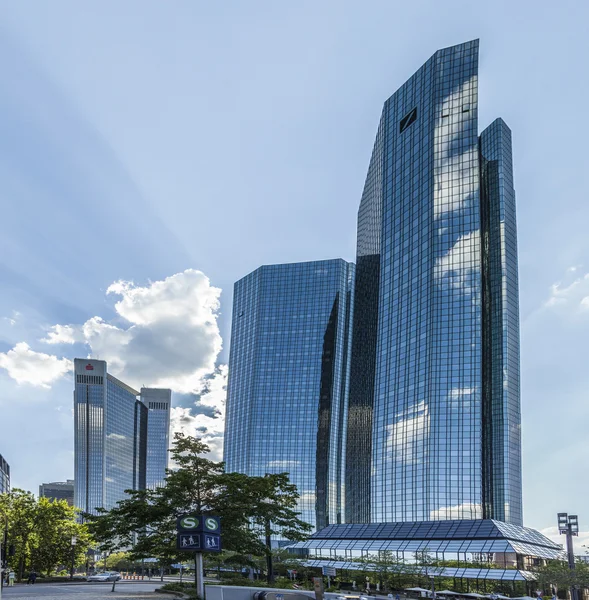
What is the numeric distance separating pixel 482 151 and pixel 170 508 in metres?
141

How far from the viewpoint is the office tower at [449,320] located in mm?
144625

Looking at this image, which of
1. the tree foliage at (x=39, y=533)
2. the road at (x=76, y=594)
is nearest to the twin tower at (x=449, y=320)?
the tree foliage at (x=39, y=533)

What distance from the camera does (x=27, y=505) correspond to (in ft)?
Result: 313

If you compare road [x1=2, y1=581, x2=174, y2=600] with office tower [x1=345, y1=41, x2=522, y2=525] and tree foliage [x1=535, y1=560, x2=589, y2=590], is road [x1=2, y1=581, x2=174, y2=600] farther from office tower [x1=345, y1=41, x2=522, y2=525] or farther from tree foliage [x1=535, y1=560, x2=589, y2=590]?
office tower [x1=345, y1=41, x2=522, y2=525]

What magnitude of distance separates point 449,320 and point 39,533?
97131mm

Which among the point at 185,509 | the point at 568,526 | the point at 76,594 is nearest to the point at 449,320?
the point at 568,526

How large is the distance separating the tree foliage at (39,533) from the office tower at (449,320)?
77.8 meters

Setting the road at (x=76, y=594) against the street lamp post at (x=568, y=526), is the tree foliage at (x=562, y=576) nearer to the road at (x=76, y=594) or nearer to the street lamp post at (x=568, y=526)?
the street lamp post at (x=568, y=526)

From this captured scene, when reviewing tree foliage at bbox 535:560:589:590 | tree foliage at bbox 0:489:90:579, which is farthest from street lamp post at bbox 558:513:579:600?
tree foliage at bbox 0:489:90:579

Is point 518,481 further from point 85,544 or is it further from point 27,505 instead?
point 27,505

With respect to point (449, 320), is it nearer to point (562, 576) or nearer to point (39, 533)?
point (562, 576)

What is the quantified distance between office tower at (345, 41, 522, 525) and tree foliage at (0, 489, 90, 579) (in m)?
77.8

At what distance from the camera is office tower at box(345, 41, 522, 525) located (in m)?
145

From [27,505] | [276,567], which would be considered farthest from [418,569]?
[27,505]
